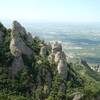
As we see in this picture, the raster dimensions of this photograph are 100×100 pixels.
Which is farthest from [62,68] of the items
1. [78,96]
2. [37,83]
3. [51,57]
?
[78,96]

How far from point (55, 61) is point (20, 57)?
7.60 meters

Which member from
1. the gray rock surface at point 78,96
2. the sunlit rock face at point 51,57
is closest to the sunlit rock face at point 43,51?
the sunlit rock face at point 51,57

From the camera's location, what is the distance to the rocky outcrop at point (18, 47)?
72.6 m

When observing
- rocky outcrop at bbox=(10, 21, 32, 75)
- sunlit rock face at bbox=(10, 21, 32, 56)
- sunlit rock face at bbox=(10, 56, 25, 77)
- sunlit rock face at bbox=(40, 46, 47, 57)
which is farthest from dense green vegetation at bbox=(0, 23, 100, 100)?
sunlit rock face at bbox=(40, 46, 47, 57)

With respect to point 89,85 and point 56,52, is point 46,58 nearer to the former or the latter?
point 56,52

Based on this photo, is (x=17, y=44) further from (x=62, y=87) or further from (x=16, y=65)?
(x=62, y=87)

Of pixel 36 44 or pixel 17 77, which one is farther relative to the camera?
pixel 36 44

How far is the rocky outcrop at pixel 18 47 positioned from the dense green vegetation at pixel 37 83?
97cm

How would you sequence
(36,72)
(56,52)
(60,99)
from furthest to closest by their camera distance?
(56,52), (36,72), (60,99)

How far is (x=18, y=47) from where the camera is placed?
7469 cm

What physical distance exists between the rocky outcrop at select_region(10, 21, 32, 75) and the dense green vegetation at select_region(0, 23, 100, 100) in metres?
0.97

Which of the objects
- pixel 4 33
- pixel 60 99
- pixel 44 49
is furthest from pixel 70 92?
pixel 4 33

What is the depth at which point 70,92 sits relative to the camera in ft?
228

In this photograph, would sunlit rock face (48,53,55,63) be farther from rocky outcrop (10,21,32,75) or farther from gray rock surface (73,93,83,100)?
gray rock surface (73,93,83,100)
